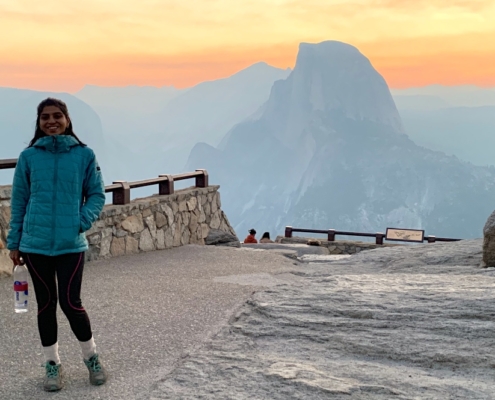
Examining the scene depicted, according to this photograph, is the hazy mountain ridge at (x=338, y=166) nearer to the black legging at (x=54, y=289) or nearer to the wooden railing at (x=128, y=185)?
the wooden railing at (x=128, y=185)

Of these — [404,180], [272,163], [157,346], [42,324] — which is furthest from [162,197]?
[272,163]

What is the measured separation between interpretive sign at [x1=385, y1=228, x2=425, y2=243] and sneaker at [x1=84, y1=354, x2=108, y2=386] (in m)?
15.2

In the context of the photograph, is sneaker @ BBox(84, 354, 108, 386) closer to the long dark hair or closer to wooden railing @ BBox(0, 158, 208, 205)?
the long dark hair

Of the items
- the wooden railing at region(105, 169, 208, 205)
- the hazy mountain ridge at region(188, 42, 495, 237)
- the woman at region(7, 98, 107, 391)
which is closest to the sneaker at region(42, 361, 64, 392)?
the woman at region(7, 98, 107, 391)

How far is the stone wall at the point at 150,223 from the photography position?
7160mm

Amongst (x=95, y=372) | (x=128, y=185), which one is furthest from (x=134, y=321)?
(x=128, y=185)

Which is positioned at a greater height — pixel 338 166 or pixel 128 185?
pixel 338 166

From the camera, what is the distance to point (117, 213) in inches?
302

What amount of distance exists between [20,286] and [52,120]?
875mm

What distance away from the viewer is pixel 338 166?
133250mm

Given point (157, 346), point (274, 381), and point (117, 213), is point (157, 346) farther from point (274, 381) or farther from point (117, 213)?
point (117, 213)

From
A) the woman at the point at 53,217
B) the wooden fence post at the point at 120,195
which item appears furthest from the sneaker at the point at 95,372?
the wooden fence post at the point at 120,195

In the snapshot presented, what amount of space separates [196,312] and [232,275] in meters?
1.94

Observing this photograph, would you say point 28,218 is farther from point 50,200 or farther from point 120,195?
point 120,195
